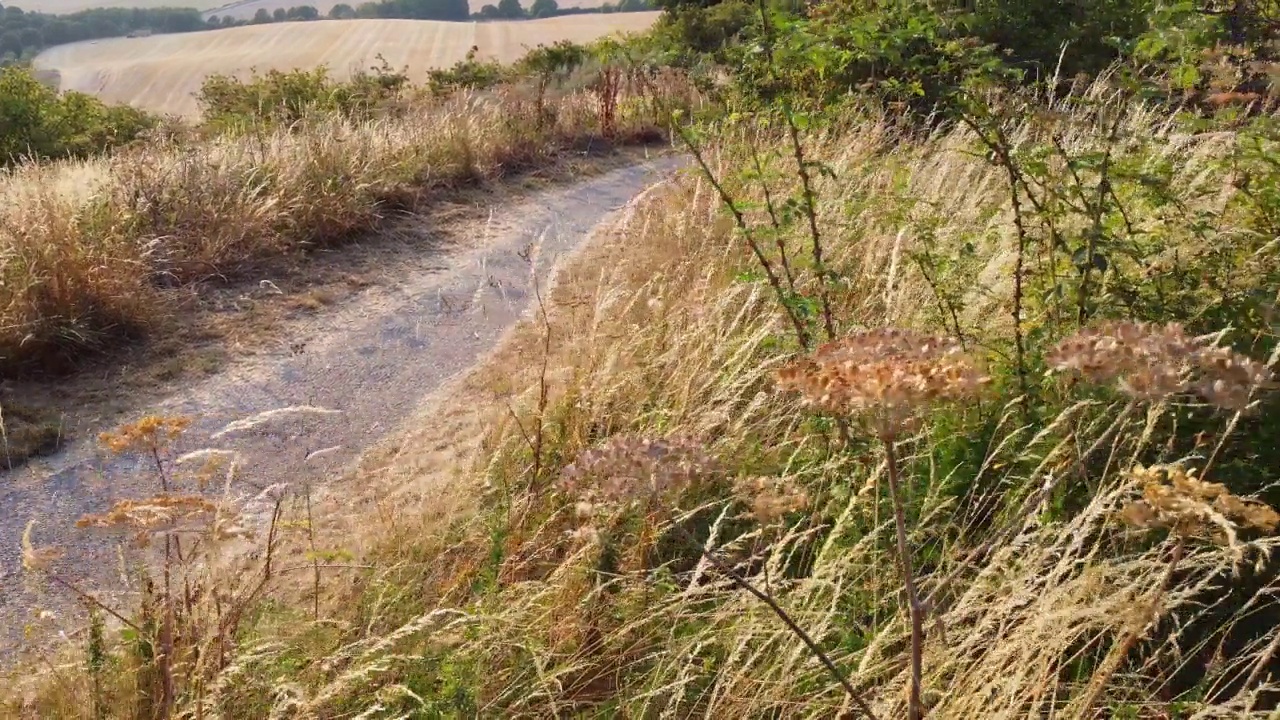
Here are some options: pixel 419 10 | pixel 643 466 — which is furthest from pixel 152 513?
pixel 419 10

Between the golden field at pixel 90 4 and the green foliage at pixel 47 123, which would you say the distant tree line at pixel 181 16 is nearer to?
the golden field at pixel 90 4

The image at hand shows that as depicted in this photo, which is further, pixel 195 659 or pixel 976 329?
pixel 976 329

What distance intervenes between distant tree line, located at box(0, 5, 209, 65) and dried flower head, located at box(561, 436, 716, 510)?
63.2 m

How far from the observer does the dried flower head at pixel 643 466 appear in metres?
1.58

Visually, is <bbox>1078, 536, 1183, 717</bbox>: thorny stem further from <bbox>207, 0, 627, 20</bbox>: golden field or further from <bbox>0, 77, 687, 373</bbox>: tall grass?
<bbox>207, 0, 627, 20</bbox>: golden field

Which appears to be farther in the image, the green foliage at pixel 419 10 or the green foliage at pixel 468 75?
the green foliage at pixel 419 10

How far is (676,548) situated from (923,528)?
825 millimetres

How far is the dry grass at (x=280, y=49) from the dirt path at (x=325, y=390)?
31707mm

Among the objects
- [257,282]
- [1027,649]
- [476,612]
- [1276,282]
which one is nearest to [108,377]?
[257,282]

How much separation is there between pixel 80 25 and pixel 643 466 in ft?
256

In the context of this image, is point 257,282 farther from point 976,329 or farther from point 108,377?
point 976,329

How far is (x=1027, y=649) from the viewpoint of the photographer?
6.81 ft

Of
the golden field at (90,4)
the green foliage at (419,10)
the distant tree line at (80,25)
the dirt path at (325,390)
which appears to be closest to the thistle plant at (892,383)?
the dirt path at (325,390)

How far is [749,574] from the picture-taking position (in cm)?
288
